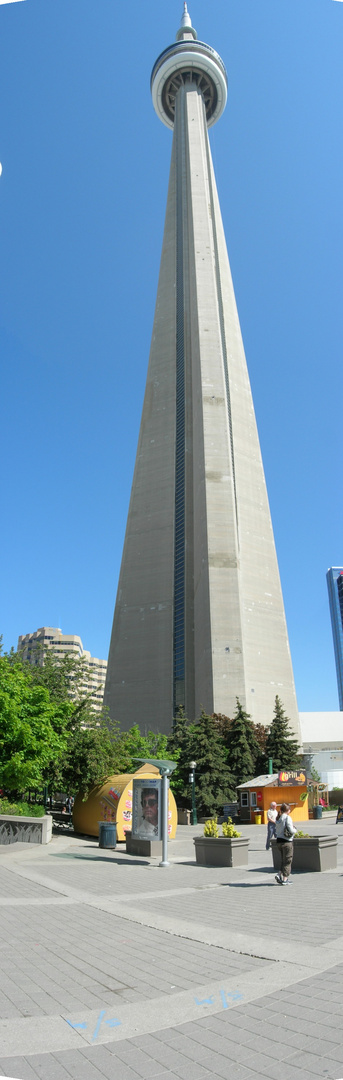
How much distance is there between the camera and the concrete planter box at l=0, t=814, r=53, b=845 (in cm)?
1905

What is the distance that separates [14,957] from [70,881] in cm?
616

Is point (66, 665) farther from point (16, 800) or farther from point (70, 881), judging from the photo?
point (70, 881)

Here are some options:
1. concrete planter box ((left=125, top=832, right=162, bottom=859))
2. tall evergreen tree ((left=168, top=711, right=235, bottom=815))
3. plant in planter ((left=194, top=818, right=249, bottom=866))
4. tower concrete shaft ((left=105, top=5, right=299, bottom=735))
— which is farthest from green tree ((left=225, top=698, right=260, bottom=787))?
plant in planter ((left=194, top=818, right=249, bottom=866))

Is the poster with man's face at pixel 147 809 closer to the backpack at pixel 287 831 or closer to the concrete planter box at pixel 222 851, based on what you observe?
the concrete planter box at pixel 222 851

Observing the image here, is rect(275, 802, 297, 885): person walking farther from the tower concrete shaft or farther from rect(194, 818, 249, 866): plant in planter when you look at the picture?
the tower concrete shaft

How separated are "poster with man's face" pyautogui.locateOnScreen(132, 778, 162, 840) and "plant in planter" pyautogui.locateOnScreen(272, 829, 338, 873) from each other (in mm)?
3553

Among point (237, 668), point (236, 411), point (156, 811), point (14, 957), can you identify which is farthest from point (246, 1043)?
point (236, 411)

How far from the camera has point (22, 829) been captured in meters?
19.2

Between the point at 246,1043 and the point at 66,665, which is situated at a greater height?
the point at 66,665

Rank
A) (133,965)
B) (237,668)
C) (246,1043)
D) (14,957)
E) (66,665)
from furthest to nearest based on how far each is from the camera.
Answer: (237,668), (66,665), (14,957), (133,965), (246,1043)

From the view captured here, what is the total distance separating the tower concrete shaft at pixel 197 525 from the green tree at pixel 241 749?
521 centimetres

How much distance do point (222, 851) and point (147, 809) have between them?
2291 millimetres

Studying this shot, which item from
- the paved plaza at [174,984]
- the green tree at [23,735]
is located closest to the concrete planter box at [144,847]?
the green tree at [23,735]

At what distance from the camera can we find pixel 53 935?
7480mm
